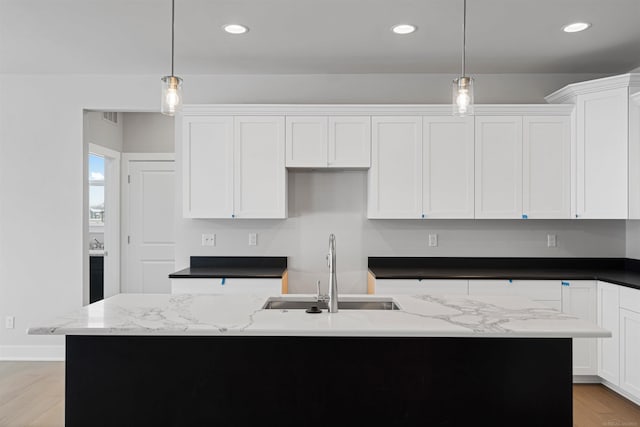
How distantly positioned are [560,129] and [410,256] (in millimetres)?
1642

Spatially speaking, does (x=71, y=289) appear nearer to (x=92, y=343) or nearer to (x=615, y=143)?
(x=92, y=343)

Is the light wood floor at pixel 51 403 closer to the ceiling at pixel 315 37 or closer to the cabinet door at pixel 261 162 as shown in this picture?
the cabinet door at pixel 261 162

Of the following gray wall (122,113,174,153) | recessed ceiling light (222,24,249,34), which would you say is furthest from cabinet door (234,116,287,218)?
gray wall (122,113,174,153)

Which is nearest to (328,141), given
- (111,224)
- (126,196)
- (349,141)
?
(349,141)

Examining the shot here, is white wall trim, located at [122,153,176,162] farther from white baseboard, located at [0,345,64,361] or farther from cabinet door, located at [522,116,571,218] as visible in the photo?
cabinet door, located at [522,116,571,218]

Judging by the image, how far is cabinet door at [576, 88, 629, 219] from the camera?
3531 millimetres

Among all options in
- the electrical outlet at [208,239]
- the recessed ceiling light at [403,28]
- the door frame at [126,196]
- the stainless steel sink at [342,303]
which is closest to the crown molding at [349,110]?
the recessed ceiling light at [403,28]

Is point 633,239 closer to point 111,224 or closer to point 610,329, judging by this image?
point 610,329

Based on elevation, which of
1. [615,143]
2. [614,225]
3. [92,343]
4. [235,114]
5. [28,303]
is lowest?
[28,303]

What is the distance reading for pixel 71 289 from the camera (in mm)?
4289

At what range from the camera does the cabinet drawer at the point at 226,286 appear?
363cm

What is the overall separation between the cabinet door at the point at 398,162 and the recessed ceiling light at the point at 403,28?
78cm

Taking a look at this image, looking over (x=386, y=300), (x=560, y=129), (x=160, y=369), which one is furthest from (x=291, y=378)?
(x=560, y=129)

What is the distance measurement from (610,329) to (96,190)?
580 cm
